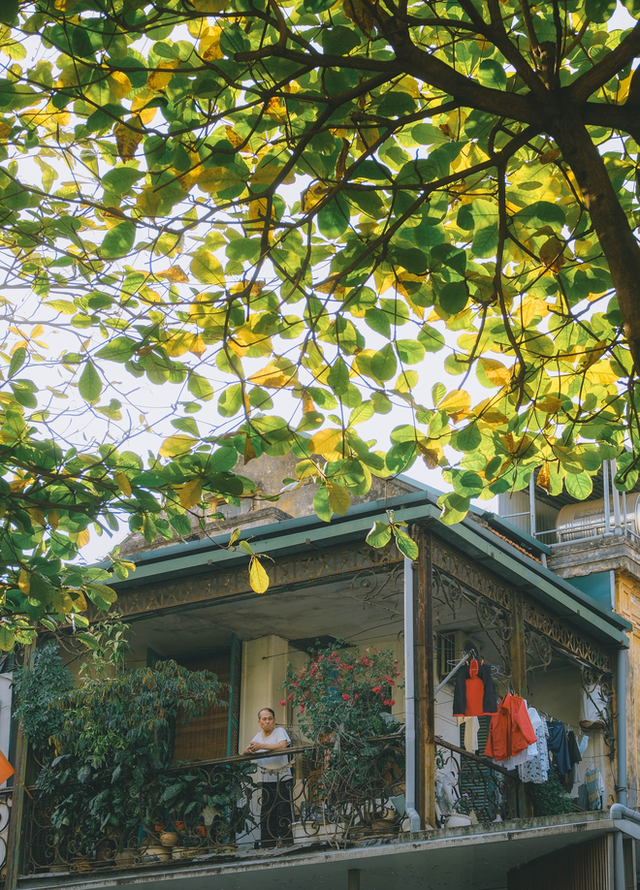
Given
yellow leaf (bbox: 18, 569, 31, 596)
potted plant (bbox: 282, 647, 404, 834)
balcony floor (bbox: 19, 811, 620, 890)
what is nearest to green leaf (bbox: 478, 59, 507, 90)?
yellow leaf (bbox: 18, 569, 31, 596)

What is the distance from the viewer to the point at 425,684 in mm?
9336

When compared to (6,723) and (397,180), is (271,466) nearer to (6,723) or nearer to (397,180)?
(6,723)

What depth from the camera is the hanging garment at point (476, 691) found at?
402 inches

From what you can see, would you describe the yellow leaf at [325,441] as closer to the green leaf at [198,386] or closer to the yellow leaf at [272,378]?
the yellow leaf at [272,378]

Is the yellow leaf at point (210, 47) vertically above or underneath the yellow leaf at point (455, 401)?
above

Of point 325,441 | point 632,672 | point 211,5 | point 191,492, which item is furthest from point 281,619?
point 211,5

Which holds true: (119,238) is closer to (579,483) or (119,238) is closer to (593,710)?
(579,483)

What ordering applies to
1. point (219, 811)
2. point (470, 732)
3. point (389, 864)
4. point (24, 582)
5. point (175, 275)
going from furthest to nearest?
point (470, 732) < point (219, 811) < point (389, 864) < point (24, 582) < point (175, 275)

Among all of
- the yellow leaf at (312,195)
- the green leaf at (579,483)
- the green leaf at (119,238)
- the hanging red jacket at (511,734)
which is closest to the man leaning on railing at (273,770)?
A: the hanging red jacket at (511,734)

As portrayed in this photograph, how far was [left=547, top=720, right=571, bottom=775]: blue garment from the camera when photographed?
38.0ft

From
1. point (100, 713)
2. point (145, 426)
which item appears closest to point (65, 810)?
point (100, 713)

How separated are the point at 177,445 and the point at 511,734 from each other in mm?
6044

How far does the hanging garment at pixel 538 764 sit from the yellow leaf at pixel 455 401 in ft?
20.8

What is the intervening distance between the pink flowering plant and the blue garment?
99.8 inches
